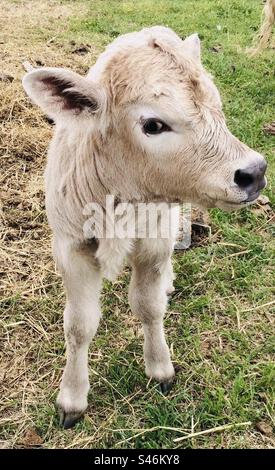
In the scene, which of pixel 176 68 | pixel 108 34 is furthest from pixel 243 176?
pixel 108 34

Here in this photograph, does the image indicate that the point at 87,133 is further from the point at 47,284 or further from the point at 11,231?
Answer: the point at 11,231

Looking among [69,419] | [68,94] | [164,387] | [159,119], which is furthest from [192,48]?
[69,419]

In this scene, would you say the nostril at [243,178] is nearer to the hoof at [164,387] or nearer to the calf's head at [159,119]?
the calf's head at [159,119]

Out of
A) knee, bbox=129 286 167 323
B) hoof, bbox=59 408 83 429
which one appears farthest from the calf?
hoof, bbox=59 408 83 429

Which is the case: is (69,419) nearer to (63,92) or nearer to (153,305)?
(153,305)

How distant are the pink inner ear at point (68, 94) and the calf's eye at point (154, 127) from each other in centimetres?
26

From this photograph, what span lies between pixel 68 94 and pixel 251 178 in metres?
0.87

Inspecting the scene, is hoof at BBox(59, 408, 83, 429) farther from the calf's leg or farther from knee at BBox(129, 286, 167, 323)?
knee at BBox(129, 286, 167, 323)

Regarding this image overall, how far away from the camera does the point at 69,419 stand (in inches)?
132

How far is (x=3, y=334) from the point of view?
3947mm

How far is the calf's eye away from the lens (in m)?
2.42

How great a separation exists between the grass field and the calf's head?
1.44 m

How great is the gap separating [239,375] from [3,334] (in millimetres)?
1615

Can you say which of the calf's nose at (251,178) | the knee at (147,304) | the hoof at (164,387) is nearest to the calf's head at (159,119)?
the calf's nose at (251,178)
